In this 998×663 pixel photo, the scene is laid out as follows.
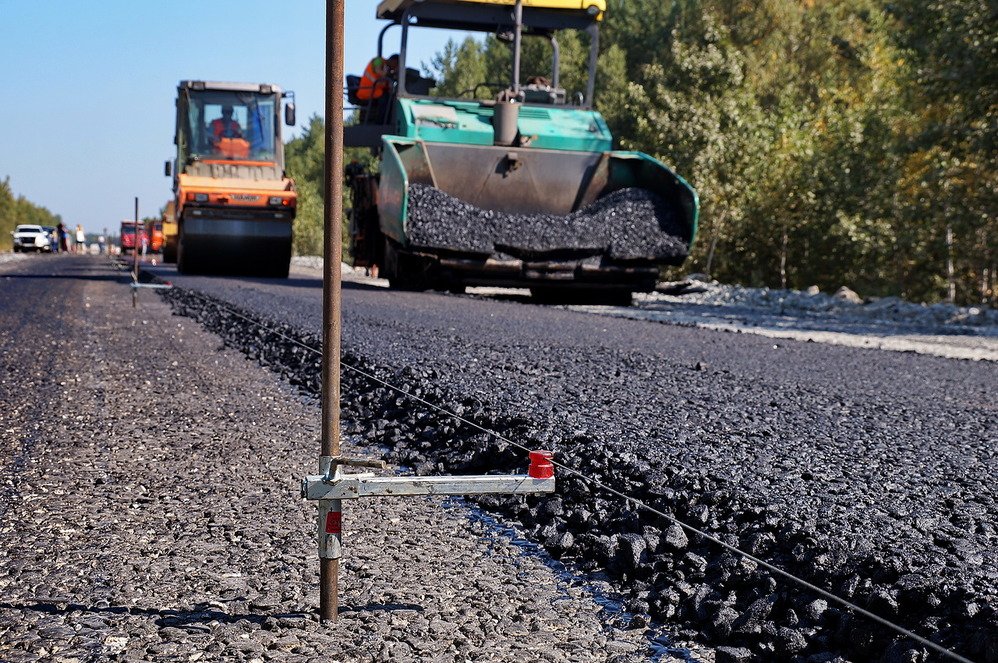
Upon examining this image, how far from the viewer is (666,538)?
3779mm

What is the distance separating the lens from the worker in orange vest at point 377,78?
713 inches

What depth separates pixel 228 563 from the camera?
3.51m

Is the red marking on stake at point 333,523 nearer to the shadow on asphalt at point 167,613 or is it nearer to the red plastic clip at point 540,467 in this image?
the shadow on asphalt at point 167,613

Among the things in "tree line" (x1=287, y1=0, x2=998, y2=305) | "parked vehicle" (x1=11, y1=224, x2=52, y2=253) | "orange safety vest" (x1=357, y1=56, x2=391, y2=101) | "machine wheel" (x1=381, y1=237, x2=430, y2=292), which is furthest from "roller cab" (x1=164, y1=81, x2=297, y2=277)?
"parked vehicle" (x1=11, y1=224, x2=52, y2=253)

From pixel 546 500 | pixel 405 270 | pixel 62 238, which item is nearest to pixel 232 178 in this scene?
pixel 405 270

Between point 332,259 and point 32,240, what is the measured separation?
62.7 m

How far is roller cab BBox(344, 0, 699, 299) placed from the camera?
51.4ft

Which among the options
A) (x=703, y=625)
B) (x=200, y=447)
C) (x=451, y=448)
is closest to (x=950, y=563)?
(x=703, y=625)

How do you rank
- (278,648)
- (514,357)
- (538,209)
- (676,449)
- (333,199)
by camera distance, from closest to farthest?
(278,648) < (333,199) < (676,449) < (514,357) < (538,209)

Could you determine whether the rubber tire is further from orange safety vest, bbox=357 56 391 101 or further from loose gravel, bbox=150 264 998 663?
loose gravel, bbox=150 264 998 663

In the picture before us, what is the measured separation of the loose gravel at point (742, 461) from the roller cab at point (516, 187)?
5191 millimetres

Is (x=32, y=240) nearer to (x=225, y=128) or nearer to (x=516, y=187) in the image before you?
(x=225, y=128)

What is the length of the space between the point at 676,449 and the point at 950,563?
73.7 inches

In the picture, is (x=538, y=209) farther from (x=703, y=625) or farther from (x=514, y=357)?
(x=703, y=625)
